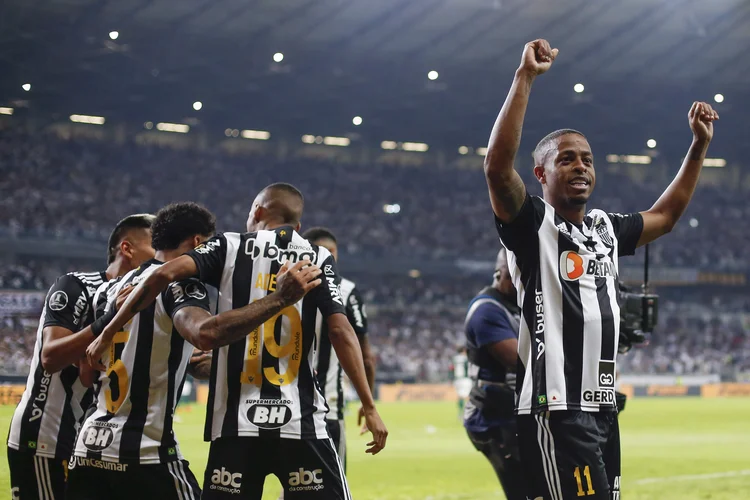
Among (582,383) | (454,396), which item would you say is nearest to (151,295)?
(582,383)

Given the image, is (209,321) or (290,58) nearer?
(209,321)

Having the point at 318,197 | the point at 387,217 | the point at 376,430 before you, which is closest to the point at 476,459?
the point at 376,430

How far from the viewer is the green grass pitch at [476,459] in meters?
10.5

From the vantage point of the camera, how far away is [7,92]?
64.6 ft

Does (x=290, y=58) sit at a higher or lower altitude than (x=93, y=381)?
higher

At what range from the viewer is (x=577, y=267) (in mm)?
4082

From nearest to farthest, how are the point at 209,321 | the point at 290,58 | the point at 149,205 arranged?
the point at 209,321 → the point at 290,58 → the point at 149,205

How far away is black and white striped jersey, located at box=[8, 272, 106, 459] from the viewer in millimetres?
4824

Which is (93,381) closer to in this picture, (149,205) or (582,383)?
(582,383)

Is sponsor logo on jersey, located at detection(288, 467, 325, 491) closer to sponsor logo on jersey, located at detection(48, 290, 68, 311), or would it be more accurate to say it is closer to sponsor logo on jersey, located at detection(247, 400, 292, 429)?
sponsor logo on jersey, located at detection(247, 400, 292, 429)

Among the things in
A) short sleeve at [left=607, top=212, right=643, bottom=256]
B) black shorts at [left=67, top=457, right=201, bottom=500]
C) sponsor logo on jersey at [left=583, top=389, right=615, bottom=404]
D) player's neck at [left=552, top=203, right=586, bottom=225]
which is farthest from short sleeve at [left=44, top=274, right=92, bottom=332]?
short sleeve at [left=607, top=212, right=643, bottom=256]

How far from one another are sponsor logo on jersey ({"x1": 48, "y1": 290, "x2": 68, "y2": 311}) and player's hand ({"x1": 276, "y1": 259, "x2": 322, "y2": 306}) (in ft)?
5.13

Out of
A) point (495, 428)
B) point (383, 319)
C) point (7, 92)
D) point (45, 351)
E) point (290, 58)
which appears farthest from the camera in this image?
point (383, 319)

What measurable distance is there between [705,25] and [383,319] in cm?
1906
